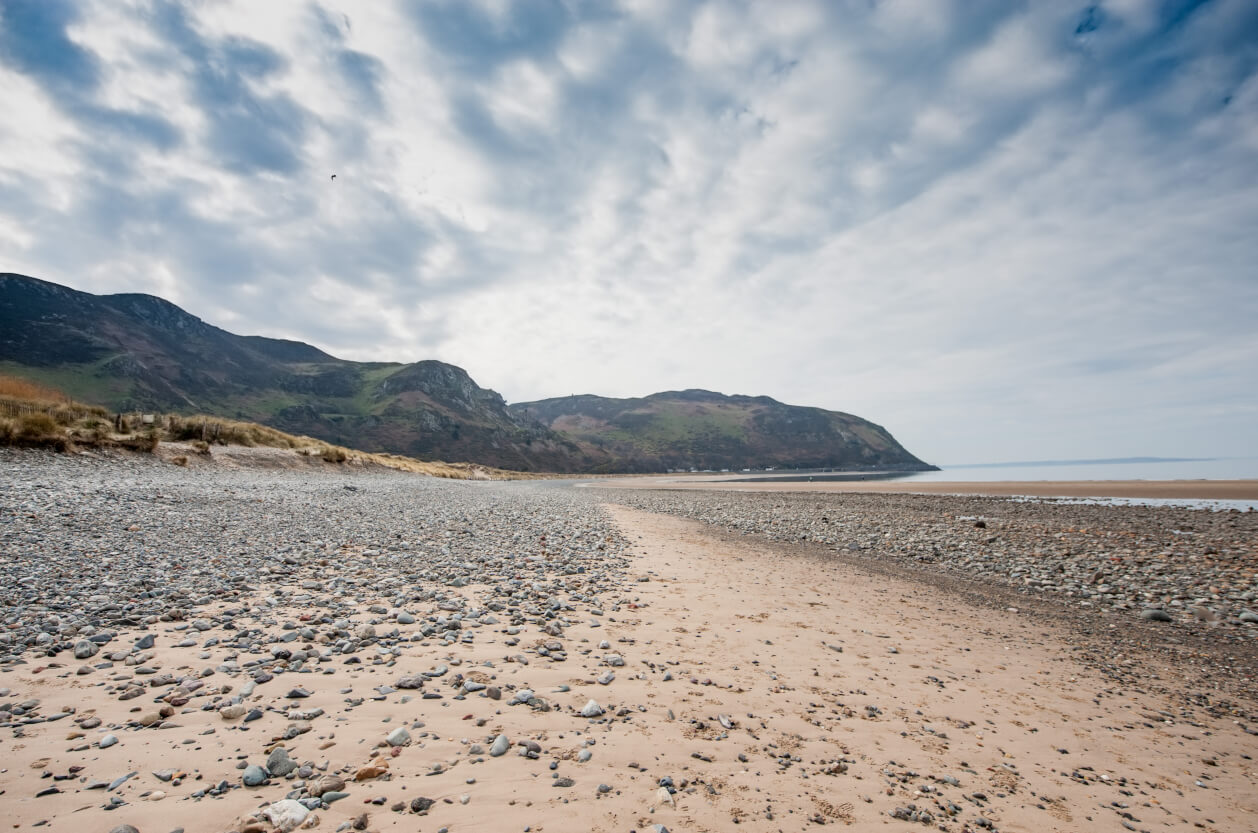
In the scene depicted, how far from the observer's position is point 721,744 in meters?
4.64

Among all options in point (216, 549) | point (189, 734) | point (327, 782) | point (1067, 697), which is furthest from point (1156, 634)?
point (216, 549)

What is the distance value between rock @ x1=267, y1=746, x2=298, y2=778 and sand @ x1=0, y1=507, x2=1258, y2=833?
155mm

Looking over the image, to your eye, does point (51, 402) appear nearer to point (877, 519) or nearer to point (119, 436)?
point (119, 436)

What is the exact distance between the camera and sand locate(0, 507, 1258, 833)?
11.6 ft

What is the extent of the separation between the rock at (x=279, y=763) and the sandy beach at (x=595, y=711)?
0.05 ft

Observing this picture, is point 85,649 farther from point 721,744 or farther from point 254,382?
point 254,382

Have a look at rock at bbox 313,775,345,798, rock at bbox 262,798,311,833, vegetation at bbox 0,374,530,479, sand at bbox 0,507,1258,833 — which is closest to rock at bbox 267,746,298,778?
sand at bbox 0,507,1258,833

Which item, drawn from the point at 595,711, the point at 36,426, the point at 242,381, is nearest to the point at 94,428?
the point at 36,426

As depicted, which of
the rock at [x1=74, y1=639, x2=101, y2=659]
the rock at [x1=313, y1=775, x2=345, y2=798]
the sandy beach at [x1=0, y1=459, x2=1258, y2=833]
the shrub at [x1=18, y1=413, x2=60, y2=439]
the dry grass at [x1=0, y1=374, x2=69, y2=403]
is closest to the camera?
the rock at [x1=313, y1=775, x2=345, y2=798]

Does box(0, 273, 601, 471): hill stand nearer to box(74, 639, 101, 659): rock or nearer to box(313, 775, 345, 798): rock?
box(74, 639, 101, 659): rock

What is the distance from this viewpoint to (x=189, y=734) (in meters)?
4.12

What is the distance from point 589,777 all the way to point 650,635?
356 cm

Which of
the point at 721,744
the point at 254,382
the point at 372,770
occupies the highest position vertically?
the point at 254,382

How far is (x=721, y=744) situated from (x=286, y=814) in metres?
3.46
